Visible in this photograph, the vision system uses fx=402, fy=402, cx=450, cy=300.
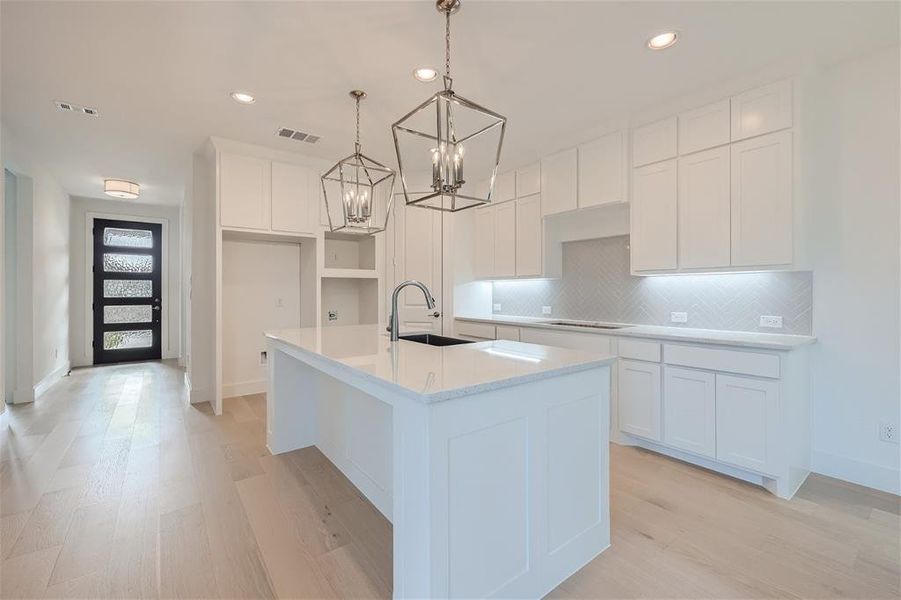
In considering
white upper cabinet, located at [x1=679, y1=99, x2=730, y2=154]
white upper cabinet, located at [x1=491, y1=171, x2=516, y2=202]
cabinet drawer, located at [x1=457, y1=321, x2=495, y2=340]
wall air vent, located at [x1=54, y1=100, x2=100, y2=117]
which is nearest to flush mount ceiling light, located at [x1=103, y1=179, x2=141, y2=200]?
wall air vent, located at [x1=54, y1=100, x2=100, y2=117]

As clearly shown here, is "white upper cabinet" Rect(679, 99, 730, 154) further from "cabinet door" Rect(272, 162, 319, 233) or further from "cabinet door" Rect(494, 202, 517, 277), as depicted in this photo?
"cabinet door" Rect(272, 162, 319, 233)

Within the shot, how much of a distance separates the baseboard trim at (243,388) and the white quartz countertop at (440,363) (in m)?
2.54

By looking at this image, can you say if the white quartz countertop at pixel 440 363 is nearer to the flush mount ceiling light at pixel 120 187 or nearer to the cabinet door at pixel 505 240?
the cabinet door at pixel 505 240

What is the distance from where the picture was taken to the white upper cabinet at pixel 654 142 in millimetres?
3091

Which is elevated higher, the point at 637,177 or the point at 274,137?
the point at 274,137

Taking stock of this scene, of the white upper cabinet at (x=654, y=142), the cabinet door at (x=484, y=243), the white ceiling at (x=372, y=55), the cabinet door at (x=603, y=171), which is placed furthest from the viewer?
the cabinet door at (x=484, y=243)

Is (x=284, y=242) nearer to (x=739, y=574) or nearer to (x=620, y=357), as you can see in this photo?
(x=620, y=357)

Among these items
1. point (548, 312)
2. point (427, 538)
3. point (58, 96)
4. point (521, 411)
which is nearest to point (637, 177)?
point (548, 312)

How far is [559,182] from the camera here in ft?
13.0

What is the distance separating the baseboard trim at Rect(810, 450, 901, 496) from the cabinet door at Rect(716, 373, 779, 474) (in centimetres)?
57

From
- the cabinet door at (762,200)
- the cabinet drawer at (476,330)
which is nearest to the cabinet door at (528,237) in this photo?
the cabinet drawer at (476,330)

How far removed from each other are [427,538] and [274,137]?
3798 millimetres

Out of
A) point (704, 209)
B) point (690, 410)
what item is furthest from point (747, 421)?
point (704, 209)

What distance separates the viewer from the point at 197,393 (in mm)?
4332
